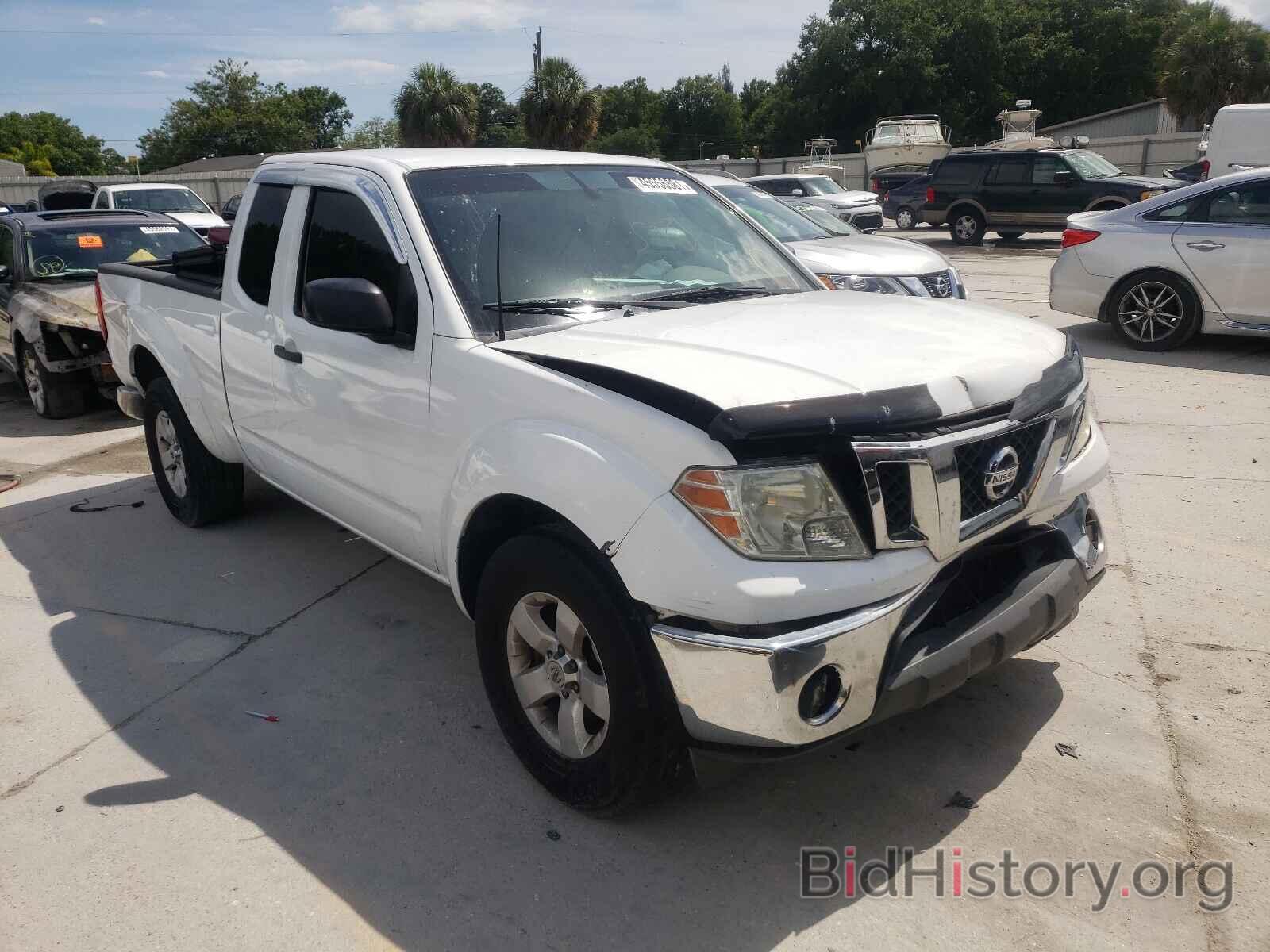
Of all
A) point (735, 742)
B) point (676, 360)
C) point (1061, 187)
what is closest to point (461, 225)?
point (676, 360)

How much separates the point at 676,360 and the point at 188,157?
3396 inches

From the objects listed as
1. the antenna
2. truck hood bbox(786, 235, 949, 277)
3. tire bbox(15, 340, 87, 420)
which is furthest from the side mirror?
tire bbox(15, 340, 87, 420)

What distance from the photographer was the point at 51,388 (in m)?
8.41

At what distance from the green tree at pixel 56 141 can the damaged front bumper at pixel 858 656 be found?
305 feet

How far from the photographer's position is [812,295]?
12.4 ft

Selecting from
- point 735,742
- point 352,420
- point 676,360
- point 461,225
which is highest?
point 461,225

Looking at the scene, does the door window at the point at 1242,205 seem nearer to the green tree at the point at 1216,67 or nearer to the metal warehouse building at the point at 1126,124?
the green tree at the point at 1216,67

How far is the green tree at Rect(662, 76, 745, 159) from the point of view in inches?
3413

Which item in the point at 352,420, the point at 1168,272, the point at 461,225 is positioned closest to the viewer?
the point at 461,225

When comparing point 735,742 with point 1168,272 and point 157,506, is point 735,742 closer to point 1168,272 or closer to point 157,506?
point 157,506

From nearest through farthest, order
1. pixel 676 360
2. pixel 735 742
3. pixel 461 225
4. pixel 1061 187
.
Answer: pixel 735 742 < pixel 676 360 < pixel 461 225 < pixel 1061 187

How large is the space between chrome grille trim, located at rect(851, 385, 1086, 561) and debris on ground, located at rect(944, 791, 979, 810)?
85cm

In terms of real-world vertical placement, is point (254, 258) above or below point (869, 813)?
above

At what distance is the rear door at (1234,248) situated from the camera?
8.45m
